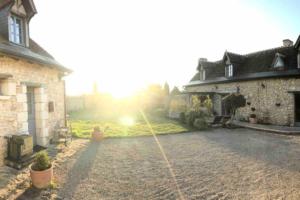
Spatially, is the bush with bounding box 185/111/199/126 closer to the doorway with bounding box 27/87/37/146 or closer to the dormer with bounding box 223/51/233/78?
the dormer with bounding box 223/51/233/78

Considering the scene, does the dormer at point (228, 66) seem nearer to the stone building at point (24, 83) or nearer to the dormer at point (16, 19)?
the stone building at point (24, 83)

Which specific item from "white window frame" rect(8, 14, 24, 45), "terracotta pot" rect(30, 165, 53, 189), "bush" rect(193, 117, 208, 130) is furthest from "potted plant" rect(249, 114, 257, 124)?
"white window frame" rect(8, 14, 24, 45)

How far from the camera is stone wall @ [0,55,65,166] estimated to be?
6.11 meters

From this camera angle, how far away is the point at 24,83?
22.8ft

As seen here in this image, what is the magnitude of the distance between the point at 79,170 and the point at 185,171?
297 cm

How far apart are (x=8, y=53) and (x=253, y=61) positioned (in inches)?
667

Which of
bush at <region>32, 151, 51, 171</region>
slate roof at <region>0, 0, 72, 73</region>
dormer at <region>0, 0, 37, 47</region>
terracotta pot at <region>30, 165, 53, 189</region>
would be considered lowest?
terracotta pot at <region>30, 165, 53, 189</region>

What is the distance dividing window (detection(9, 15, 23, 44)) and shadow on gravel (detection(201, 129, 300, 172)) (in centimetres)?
876

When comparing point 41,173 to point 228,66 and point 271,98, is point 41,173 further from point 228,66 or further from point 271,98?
point 228,66

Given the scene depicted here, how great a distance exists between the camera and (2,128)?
5.92 metres

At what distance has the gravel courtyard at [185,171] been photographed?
15.3ft

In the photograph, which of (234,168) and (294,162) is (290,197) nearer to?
(234,168)

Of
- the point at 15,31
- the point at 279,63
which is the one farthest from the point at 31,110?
the point at 279,63

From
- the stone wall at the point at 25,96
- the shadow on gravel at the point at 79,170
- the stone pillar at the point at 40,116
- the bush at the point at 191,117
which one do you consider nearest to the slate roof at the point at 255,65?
the bush at the point at 191,117
